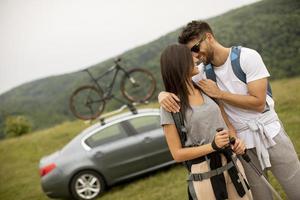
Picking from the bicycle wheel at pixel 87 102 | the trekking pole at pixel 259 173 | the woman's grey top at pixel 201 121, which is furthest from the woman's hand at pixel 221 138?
the bicycle wheel at pixel 87 102

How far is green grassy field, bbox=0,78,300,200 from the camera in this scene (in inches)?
312

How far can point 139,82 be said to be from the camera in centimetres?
1075

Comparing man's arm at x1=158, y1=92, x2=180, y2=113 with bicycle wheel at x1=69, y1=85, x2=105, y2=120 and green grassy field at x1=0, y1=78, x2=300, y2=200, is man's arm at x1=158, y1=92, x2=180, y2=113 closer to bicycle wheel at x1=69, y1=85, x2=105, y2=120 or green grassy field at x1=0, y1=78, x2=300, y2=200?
green grassy field at x1=0, y1=78, x2=300, y2=200

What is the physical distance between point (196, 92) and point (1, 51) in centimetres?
2689

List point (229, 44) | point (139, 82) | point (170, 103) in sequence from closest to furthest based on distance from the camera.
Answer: point (170, 103)
point (139, 82)
point (229, 44)

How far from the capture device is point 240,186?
112 inches

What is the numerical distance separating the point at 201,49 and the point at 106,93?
8493mm

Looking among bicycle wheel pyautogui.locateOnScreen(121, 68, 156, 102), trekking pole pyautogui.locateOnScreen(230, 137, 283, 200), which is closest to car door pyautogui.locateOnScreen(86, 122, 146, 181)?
bicycle wheel pyautogui.locateOnScreen(121, 68, 156, 102)

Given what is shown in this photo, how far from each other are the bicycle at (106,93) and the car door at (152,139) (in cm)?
216

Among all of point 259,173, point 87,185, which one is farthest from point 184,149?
point 87,185

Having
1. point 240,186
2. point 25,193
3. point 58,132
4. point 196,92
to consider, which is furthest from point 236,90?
point 58,132

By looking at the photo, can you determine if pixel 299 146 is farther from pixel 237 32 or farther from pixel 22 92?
pixel 22 92

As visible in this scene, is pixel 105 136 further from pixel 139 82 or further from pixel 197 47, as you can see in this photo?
pixel 197 47

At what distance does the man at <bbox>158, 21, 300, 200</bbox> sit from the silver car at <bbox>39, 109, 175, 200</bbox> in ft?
17.3
